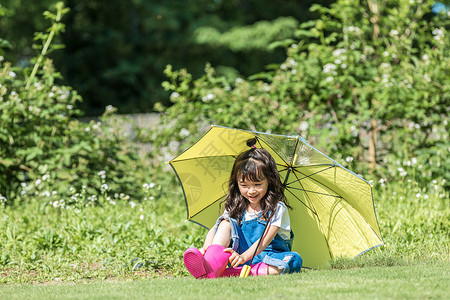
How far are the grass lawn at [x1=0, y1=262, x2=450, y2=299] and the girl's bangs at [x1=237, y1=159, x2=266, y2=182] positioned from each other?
687 millimetres

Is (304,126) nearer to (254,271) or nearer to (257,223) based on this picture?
(257,223)

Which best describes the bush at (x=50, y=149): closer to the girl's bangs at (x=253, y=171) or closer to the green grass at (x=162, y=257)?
the green grass at (x=162, y=257)

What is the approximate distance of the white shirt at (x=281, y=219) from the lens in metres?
4.21

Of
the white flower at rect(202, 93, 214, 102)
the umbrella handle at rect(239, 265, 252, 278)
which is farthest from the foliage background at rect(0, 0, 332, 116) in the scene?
the umbrella handle at rect(239, 265, 252, 278)

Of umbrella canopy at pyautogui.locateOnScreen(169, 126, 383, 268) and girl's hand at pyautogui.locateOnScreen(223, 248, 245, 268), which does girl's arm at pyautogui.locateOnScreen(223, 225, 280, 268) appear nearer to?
girl's hand at pyautogui.locateOnScreen(223, 248, 245, 268)

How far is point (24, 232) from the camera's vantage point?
19.4 ft

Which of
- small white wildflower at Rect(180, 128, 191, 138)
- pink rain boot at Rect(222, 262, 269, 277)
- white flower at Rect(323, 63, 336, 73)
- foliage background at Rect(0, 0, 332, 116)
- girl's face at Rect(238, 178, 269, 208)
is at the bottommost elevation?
pink rain boot at Rect(222, 262, 269, 277)

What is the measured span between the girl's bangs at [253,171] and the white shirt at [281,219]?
24cm

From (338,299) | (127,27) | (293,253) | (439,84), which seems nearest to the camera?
(338,299)

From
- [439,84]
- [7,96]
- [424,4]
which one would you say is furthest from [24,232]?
[424,4]

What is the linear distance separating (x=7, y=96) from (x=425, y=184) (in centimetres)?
493

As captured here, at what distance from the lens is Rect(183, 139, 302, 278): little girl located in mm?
4188

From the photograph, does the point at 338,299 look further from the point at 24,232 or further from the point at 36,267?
the point at 24,232

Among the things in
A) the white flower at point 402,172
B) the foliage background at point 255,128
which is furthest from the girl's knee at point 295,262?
the white flower at point 402,172
